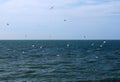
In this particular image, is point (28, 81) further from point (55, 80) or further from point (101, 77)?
point (101, 77)

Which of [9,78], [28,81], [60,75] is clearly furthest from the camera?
[60,75]

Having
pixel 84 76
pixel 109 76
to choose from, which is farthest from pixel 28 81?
pixel 109 76

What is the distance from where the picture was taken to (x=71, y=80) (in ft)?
135

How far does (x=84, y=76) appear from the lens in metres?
44.7

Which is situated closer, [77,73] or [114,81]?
[114,81]

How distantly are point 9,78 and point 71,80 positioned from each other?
304 inches

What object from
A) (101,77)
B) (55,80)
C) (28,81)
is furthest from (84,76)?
(28,81)

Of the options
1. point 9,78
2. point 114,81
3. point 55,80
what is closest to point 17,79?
point 9,78

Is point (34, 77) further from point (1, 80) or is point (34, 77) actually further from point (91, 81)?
point (91, 81)

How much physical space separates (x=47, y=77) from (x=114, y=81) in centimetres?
859

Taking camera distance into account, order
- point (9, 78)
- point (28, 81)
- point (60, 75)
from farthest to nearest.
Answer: point (60, 75), point (9, 78), point (28, 81)

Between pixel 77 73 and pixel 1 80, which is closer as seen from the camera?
pixel 1 80

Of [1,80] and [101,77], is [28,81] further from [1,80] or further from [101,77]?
[101,77]

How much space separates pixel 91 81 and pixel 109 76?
16.4ft
